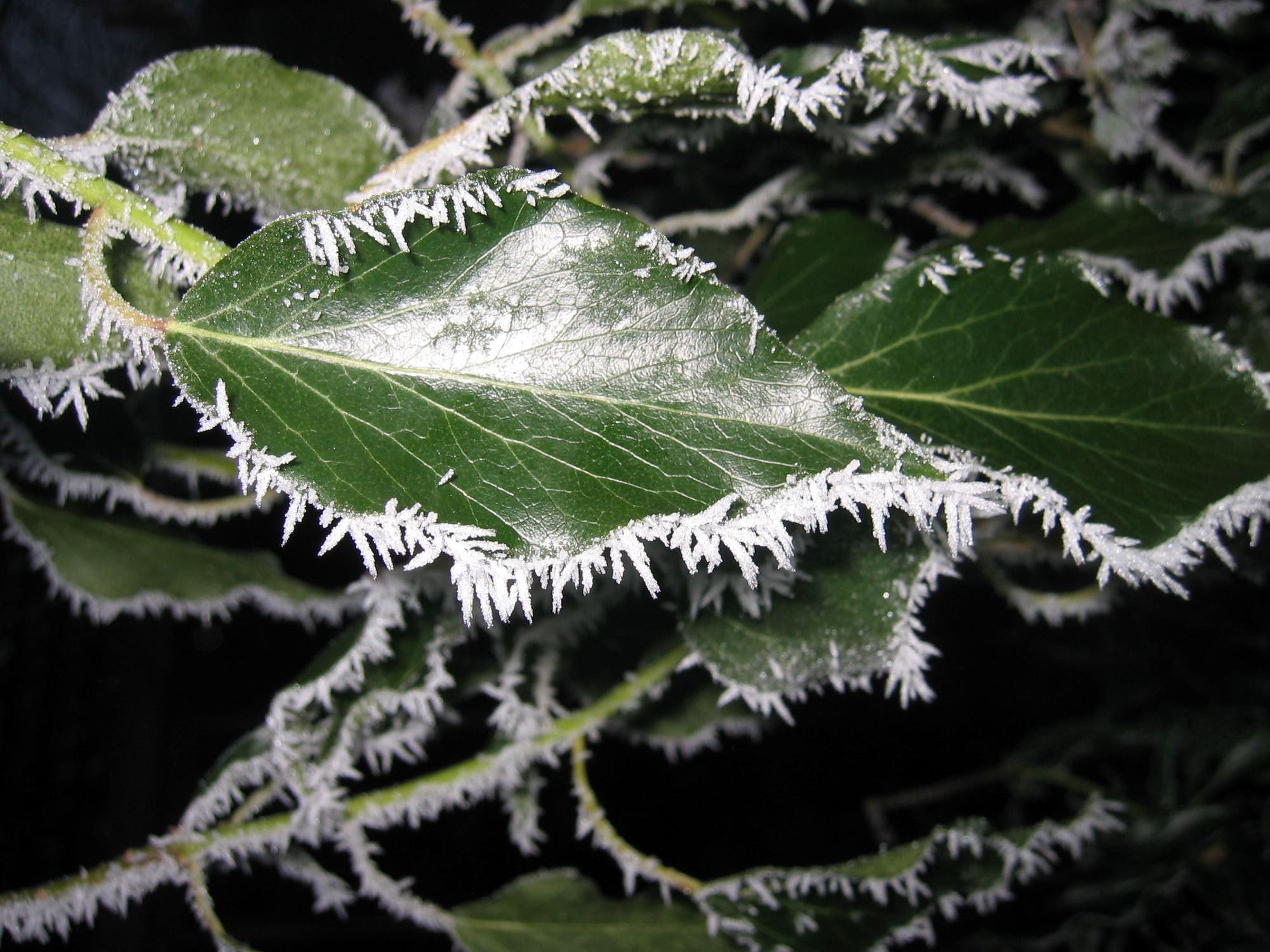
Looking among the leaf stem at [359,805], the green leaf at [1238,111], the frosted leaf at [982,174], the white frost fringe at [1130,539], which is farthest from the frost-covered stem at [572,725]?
the green leaf at [1238,111]

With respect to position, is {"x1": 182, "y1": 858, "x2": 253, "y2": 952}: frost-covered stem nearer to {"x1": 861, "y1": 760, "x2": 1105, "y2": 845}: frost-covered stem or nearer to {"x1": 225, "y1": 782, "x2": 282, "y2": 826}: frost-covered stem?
{"x1": 225, "y1": 782, "x2": 282, "y2": 826}: frost-covered stem

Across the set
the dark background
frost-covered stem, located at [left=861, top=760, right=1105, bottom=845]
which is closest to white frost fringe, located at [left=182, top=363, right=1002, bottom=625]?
the dark background

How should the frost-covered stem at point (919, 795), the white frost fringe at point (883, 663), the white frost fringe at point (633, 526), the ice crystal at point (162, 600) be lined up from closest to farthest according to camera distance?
the white frost fringe at point (633, 526) → the white frost fringe at point (883, 663) → the ice crystal at point (162, 600) → the frost-covered stem at point (919, 795)

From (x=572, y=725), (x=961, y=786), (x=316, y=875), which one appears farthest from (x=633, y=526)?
(x=961, y=786)

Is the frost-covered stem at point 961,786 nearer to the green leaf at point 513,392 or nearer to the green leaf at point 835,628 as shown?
the green leaf at point 835,628

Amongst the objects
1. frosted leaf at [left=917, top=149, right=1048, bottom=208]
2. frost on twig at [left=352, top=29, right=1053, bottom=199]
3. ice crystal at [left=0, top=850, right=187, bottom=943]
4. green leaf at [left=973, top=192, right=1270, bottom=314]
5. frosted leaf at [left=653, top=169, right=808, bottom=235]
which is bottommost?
ice crystal at [left=0, top=850, right=187, bottom=943]
